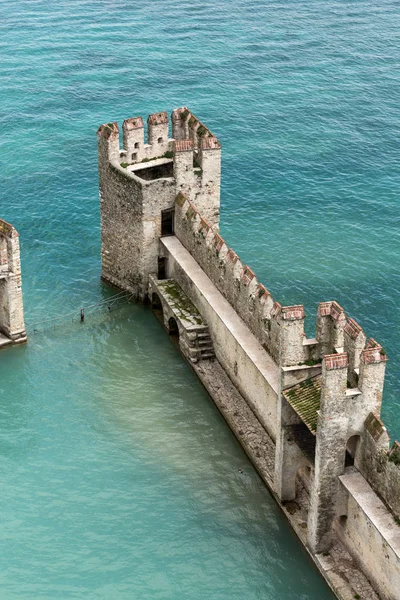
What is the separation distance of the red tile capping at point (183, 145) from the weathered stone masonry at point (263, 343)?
0.06 metres

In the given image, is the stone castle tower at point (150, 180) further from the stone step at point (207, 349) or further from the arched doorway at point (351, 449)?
the arched doorway at point (351, 449)

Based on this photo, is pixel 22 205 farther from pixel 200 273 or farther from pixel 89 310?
pixel 200 273

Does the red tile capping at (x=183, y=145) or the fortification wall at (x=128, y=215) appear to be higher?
the red tile capping at (x=183, y=145)

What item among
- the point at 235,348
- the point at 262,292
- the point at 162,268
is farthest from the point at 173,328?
the point at 262,292

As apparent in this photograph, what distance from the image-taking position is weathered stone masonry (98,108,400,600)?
36.4 meters

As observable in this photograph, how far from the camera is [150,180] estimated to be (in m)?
54.1

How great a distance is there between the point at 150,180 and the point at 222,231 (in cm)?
1121

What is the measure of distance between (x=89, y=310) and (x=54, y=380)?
6822 mm

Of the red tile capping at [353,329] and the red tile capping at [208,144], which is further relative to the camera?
the red tile capping at [208,144]

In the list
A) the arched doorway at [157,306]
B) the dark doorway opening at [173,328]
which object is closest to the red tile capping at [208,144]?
the arched doorway at [157,306]

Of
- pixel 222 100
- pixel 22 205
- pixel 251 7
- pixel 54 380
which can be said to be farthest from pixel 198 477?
pixel 251 7

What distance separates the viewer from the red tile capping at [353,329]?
121 ft

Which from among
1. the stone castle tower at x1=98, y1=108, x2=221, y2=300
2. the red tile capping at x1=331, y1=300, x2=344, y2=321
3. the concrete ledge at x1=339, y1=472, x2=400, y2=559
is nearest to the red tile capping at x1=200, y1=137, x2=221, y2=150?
the stone castle tower at x1=98, y1=108, x2=221, y2=300

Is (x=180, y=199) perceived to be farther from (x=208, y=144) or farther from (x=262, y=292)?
(x=262, y=292)
